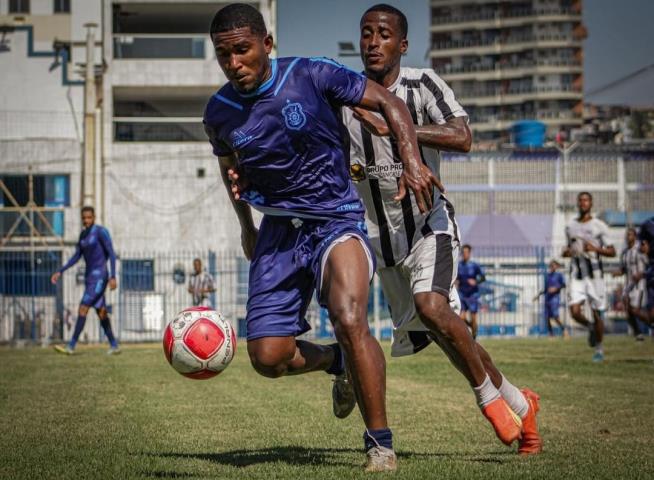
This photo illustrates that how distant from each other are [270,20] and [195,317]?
1488 inches

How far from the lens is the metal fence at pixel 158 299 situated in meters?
30.6

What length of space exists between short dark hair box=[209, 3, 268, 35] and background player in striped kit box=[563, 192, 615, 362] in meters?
10.4

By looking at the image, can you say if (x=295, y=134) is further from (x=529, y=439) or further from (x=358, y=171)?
(x=529, y=439)

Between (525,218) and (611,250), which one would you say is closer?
(611,250)

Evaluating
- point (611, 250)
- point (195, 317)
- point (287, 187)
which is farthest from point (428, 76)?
point (611, 250)

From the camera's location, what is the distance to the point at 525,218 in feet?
190

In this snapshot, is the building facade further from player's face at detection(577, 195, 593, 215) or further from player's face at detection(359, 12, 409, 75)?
player's face at detection(359, 12, 409, 75)

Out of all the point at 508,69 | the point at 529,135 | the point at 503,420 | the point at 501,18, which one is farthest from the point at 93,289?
the point at 508,69

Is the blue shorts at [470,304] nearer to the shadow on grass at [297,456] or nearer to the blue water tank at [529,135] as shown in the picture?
the shadow on grass at [297,456]

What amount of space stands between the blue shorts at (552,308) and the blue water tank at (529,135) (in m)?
30.5

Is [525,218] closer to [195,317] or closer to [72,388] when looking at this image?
[72,388]

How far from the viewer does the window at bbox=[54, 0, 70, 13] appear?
4166 centimetres

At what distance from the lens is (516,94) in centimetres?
8819

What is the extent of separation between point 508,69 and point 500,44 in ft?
7.37
